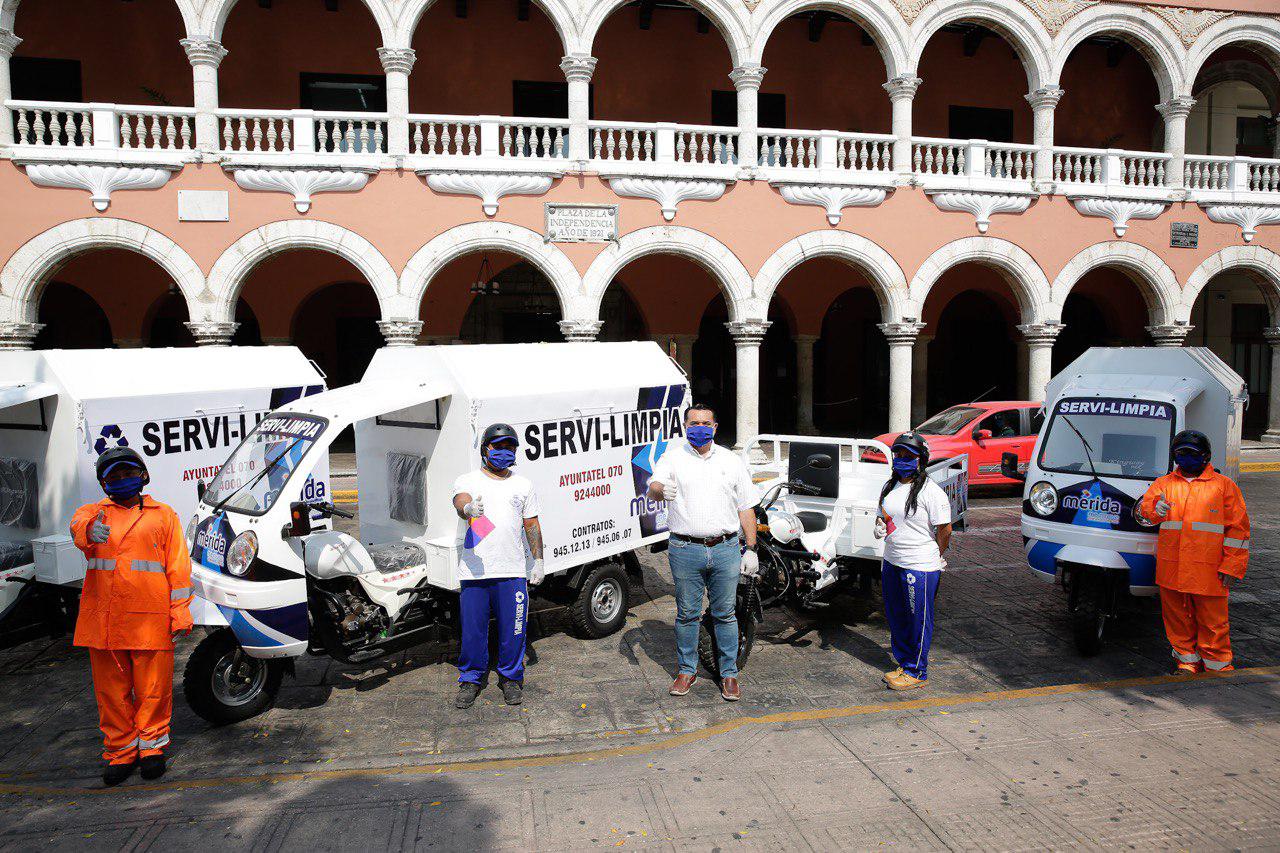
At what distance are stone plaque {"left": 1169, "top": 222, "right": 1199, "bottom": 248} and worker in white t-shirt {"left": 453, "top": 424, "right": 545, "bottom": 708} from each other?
17.8m

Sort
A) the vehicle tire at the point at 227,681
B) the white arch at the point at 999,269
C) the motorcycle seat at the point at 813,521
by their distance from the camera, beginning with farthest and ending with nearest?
the white arch at the point at 999,269 → the motorcycle seat at the point at 813,521 → the vehicle tire at the point at 227,681

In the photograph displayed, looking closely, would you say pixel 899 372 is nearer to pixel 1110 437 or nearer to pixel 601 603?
pixel 1110 437

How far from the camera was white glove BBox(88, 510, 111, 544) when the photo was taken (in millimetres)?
4785

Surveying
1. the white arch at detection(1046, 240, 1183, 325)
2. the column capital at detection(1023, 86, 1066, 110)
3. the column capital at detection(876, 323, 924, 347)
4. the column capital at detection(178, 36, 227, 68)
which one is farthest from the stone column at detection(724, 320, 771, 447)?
the column capital at detection(178, 36, 227, 68)

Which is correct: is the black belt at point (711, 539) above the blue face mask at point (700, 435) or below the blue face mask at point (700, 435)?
below

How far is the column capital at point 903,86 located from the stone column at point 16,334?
16.0 meters

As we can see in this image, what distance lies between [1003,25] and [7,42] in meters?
17.9

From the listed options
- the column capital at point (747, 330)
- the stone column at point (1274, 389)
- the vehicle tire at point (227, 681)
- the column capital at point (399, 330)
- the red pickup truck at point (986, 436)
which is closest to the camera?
the vehicle tire at point (227, 681)

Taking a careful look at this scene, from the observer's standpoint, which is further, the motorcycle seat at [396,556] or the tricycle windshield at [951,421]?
the tricycle windshield at [951,421]

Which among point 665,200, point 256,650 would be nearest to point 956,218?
point 665,200

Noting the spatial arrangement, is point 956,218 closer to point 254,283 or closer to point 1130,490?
point 1130,490

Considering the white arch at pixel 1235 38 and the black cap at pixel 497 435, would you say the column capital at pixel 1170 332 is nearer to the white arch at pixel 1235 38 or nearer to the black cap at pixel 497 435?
the white arch at pixel 1235 38

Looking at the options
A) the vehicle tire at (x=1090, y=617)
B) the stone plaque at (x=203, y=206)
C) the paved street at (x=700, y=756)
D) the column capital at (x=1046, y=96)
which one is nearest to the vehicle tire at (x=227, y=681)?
the paved street at (x=700, y=756)

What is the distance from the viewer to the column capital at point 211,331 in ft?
48.9
